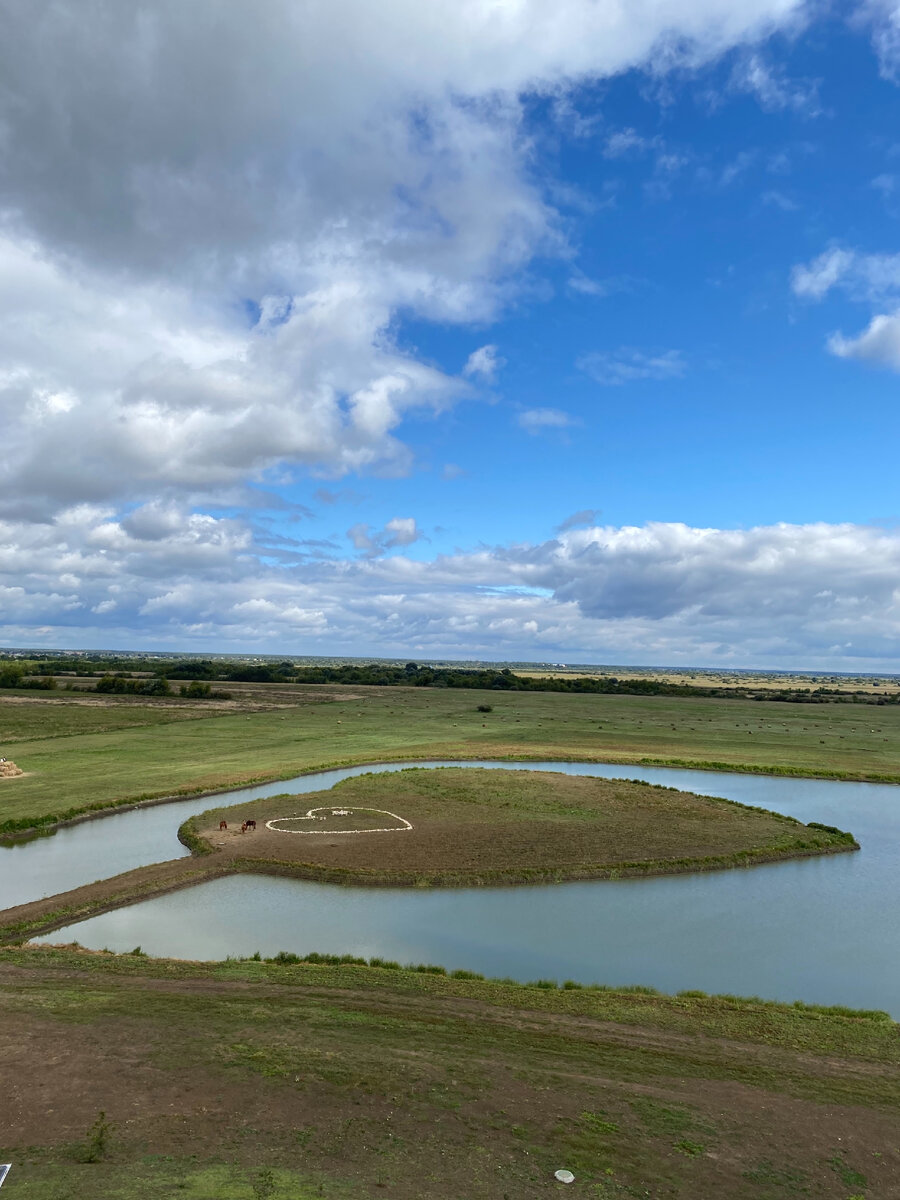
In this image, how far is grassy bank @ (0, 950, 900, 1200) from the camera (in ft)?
39.5

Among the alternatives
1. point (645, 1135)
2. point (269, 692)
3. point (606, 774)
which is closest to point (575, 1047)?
point (645, 1135)

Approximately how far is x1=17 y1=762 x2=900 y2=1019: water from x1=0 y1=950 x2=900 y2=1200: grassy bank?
9.85 ft

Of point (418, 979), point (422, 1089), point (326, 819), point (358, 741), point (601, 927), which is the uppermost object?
point (422, 1089)

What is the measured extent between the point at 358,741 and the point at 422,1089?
65307 millimetres

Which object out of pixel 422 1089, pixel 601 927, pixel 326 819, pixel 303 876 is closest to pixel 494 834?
pixel 326 819

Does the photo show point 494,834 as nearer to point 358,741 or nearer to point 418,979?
point 418,979

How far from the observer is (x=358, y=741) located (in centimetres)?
7912

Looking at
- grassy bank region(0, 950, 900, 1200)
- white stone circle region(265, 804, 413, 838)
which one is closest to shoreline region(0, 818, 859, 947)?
white stone circle region(265, 804, 413, 838)

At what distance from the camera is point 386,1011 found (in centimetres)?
1864

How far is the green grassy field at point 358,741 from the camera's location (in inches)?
2144

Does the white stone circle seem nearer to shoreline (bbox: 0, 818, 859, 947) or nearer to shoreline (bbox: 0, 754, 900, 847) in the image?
shoreline (bbox: 0, 818, 859, 947)

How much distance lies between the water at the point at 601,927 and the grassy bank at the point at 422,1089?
9.85 ft

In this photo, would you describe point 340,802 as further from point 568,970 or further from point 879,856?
point 879,856

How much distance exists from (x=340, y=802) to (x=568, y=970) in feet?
86.5
